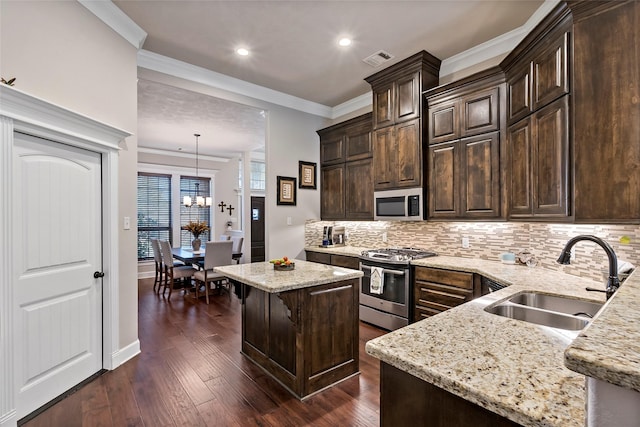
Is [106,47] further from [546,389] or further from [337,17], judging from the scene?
[546,389]

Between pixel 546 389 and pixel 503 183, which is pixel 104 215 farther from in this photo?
pixel 503 183

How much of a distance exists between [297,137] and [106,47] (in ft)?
8.60

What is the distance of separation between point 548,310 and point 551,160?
1.05 meters

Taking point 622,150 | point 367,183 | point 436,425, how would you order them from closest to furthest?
point 436,425
point 622,150
point 367,183

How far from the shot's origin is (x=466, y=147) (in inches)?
124

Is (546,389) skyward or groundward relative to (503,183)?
groundward

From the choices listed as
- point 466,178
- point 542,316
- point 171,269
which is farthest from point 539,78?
point 171,269

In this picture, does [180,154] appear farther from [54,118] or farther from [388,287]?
[388,287]

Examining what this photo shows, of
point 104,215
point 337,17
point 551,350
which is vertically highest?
point 337,17

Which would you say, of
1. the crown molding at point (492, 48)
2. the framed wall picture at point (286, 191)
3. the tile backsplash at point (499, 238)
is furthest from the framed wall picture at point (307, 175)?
the crown molding at point (492, 48)

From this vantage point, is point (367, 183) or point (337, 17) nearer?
point (337, 17)

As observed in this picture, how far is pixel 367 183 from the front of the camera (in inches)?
172

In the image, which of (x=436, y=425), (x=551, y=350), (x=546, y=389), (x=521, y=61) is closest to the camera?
(x=546, y=389)

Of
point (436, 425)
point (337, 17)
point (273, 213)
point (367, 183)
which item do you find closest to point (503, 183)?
point (367, 183)
